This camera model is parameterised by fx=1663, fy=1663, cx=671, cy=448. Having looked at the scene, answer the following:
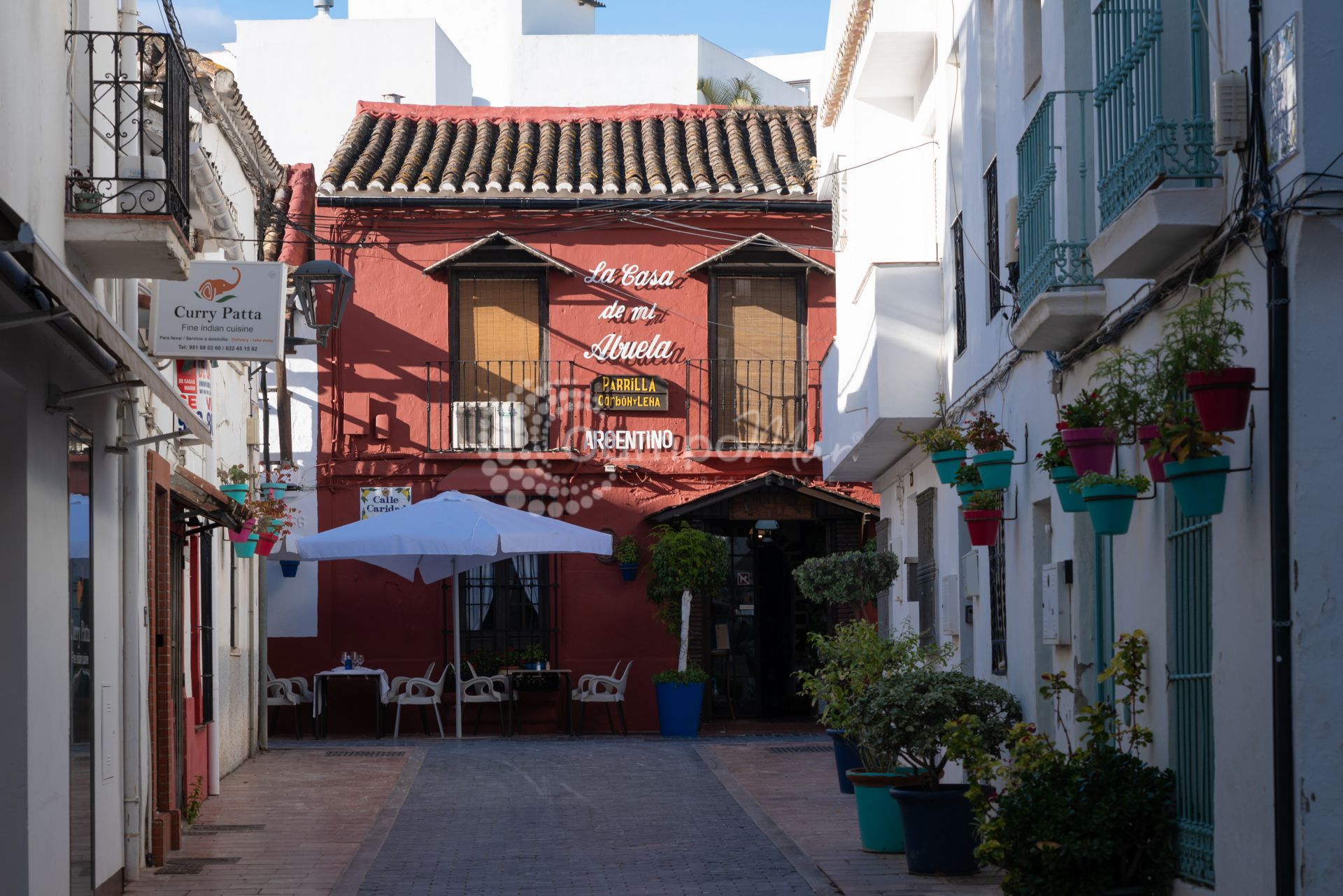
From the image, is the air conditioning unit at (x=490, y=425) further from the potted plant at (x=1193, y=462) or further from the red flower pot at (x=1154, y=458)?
the potted plant at (x=1193, y=462)

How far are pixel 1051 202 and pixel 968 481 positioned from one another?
258 cm

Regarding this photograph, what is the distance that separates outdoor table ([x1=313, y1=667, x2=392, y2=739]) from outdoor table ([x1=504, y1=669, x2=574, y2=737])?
1482 millimetres

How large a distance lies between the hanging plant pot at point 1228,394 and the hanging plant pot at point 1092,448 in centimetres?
123

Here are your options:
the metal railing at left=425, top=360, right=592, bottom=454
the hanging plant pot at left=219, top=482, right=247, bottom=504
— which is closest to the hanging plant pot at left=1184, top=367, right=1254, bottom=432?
the hanging plant pot at left=219, top=482, right=247, bottom=504

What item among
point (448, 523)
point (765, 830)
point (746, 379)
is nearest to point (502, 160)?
point (746, 379)

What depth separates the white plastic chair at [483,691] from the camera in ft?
65.7

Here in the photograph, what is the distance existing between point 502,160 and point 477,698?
7625 millimetres

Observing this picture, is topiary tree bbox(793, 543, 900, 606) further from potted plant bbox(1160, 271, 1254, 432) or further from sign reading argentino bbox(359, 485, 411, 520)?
potted plant bbox(1160, 271, 1254, 432)

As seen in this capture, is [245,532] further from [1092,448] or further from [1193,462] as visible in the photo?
[1193,462]

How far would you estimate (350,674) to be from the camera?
2005 centimetres

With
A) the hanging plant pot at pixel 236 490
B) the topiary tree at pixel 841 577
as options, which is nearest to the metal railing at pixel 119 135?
the hanging plant pot at pixel 236 490

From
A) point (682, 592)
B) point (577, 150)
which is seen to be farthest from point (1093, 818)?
point (577, 150)

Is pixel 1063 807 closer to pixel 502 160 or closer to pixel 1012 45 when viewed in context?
pixel 1012 45

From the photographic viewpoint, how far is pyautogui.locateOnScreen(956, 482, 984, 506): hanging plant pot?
1148cm
